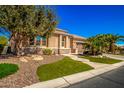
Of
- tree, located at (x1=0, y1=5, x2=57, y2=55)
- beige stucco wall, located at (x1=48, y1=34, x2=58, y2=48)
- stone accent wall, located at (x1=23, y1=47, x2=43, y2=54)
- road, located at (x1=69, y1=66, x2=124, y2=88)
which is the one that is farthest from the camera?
beige stucco wall, located at (x1=48, y1=34, x2=58, y2=48)

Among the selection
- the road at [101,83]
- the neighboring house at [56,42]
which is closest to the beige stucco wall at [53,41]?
the neighboring house at [56,42]

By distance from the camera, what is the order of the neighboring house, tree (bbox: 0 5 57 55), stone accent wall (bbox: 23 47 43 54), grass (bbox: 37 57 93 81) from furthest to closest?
the neighboring house
stone accent wall (bbox: 23 47 43 54)
tree (bbox: 0 5 57 55)
grass (bbox: 37 57 93 81)

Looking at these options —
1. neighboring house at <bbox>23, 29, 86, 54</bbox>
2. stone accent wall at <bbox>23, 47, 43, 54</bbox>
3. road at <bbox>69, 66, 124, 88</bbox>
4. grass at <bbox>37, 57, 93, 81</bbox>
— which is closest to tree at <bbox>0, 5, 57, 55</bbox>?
grass at <bbox>37, 57, 93, 81</bbox>

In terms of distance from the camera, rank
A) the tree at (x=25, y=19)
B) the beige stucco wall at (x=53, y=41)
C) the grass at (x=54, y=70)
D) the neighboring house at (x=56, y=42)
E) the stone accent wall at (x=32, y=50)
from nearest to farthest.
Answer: the grass at (x=54, y=70) → the tree at (x=25, y=19) → the stone accent wall at (x=32, y=50) → the neighboring house at (x=56, y=42) → the beige stucco wall at (x=53, y=41)

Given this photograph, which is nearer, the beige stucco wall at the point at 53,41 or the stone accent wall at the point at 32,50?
the stone accent wall at the point at 32,50

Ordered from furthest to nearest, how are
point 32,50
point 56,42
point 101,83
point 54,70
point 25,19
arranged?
1. point 56,42
2. point 32,50
3. point 25,19
4. point 54,70
5. point 101,83

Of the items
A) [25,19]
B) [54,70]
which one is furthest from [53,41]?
[54,70]

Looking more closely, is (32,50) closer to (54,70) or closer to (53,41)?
(53,41)

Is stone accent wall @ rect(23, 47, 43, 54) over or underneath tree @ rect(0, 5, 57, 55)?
underneath

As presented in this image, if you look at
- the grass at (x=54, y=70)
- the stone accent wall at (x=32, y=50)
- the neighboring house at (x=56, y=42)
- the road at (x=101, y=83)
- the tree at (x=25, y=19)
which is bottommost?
the road at (x=101, y=83)

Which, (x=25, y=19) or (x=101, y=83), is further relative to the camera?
(x=25, y=19)

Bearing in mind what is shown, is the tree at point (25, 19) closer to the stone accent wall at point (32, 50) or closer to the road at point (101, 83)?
the stone accent wall at point (32, 50)

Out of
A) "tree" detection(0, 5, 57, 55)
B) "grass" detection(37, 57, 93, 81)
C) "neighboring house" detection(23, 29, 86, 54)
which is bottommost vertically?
"grass" detection(37, 57, 93, 81)

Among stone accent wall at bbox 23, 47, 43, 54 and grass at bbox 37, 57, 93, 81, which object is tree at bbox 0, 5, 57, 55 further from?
stone accent wall at bbox 23, 47, 43, 54
